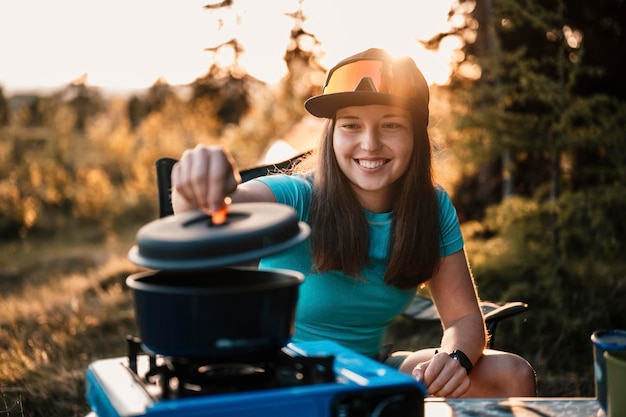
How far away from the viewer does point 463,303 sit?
2361 mm

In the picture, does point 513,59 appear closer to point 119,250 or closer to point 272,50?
point 272,50

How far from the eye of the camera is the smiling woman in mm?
5891

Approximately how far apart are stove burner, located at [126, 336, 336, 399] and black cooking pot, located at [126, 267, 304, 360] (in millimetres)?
47

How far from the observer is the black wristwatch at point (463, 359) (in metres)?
2.06

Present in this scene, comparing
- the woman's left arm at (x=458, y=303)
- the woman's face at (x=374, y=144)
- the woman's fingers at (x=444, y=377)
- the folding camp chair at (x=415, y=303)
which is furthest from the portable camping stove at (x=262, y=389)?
the folding camp chair at (x=415, y=303)

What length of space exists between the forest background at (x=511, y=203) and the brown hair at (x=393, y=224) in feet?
1.18

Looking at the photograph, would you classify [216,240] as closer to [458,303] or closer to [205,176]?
[205,176]

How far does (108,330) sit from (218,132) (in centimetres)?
833

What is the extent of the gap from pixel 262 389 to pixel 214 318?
0.52ft

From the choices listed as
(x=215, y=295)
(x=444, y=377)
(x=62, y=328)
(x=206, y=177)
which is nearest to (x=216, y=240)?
(x=215, y=295)

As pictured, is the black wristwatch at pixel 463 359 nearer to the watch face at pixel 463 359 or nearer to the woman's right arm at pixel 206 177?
the watch face at pixel 463 359

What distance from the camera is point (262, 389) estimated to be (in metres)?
1.36

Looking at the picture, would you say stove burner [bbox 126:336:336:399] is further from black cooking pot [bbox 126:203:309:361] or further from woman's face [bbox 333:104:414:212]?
woman's face [bbox 333:104:414:212]

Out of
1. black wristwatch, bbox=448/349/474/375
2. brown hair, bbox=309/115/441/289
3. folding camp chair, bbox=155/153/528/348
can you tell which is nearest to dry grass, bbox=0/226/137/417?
folding camp chair, bbox=155/153/528/348
